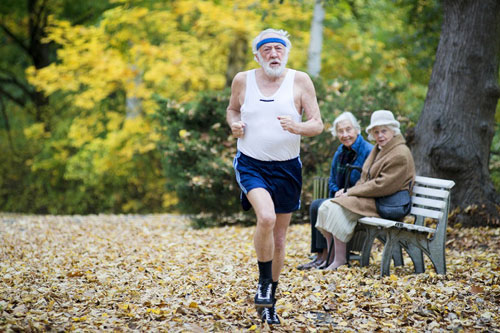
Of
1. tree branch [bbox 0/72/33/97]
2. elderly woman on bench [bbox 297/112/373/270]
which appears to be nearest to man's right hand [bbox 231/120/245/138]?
elderly woman on bench [bbox 297/112/373/270]

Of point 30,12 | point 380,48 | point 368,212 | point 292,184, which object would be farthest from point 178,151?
point 30,12

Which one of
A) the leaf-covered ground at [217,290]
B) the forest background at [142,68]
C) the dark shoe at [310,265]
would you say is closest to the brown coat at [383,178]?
the leaf-covered ground at [217,290]

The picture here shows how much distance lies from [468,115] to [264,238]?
4.51 m

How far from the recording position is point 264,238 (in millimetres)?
3684

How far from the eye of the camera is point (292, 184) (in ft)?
12.6

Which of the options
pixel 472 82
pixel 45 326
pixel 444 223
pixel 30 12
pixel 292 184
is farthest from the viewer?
pixel 30 12

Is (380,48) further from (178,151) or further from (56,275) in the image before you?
(56,275)

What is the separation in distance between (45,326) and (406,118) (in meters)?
6.69

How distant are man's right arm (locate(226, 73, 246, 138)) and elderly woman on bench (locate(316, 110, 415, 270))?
1.84 m

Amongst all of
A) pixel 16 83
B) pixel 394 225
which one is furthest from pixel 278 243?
pixel 16 83

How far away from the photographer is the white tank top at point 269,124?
3.73 m

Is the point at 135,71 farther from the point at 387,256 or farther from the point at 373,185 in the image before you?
the point at 387,256

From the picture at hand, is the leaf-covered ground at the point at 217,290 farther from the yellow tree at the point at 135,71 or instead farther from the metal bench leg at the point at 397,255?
the yellow tree at the point at 135,71

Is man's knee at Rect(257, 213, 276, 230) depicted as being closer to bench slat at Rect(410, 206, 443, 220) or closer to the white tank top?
the white tank top
